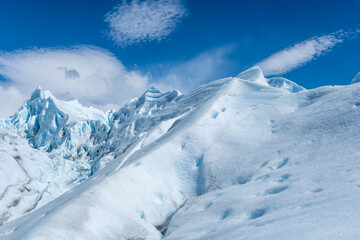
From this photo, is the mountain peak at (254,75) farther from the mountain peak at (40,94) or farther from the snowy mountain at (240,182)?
the mountain peak at (40,94)

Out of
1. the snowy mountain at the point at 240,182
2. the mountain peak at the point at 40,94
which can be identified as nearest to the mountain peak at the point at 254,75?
the snowy mountain at the point at 240,182

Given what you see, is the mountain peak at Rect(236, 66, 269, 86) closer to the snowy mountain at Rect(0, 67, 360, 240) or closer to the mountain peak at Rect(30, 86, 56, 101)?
the snowy mountain at Rect(0, 67, 360, 240)

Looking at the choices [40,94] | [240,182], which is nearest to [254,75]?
[240,182]

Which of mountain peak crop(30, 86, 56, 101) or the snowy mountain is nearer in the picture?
the snowy mountain

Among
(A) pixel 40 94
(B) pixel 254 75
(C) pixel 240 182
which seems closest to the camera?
(C) pixel 240 182

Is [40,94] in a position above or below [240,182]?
above

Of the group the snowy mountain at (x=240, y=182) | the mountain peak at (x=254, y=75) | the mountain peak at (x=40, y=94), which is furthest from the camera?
the mountain peak at (x=40, y=94)

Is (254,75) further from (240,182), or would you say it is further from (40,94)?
(40,94)

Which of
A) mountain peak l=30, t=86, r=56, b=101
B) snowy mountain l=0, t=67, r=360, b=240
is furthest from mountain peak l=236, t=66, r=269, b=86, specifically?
mountain peak l=30, t=86, r=56, b=101

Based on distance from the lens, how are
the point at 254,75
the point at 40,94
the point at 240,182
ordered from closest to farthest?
the point at 240,182 → the point at 254,75 → the point at 40,94

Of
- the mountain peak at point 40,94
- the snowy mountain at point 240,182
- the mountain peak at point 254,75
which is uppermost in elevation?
the mountain peak at point 40,94

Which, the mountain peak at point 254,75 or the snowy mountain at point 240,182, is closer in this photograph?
the snowy mountain at point 240,182

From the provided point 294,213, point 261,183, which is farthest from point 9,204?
point 294,213

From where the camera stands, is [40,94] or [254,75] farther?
[40,94]
